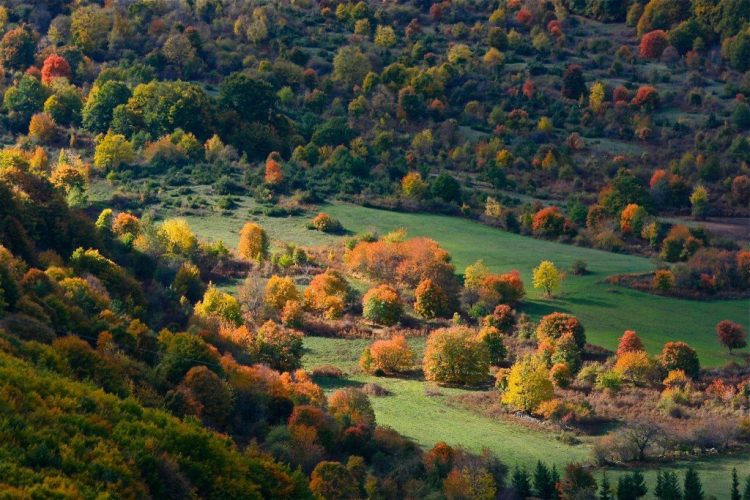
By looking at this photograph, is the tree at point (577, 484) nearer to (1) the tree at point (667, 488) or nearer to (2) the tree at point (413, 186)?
(1) the tree at point (667, 488)

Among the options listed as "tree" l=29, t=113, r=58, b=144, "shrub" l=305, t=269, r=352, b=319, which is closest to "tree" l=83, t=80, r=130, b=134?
"tree" l=29, t=113, r=58, b=144

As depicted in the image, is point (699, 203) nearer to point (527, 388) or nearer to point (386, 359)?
point (386, 359)

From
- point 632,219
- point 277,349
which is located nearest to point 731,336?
point 277,349

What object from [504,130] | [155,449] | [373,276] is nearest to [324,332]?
[373,276]

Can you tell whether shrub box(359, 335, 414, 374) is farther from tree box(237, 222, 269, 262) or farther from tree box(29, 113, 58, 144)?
tree box(29, 113, 58, 144)

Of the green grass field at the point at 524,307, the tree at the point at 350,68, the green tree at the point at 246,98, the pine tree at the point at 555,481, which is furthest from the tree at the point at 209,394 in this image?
the tree at the point at 350,68

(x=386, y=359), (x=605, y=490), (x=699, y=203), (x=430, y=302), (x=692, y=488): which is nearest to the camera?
(x=605, y=490)

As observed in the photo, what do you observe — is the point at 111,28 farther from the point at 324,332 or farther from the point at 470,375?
the point at 470,375
